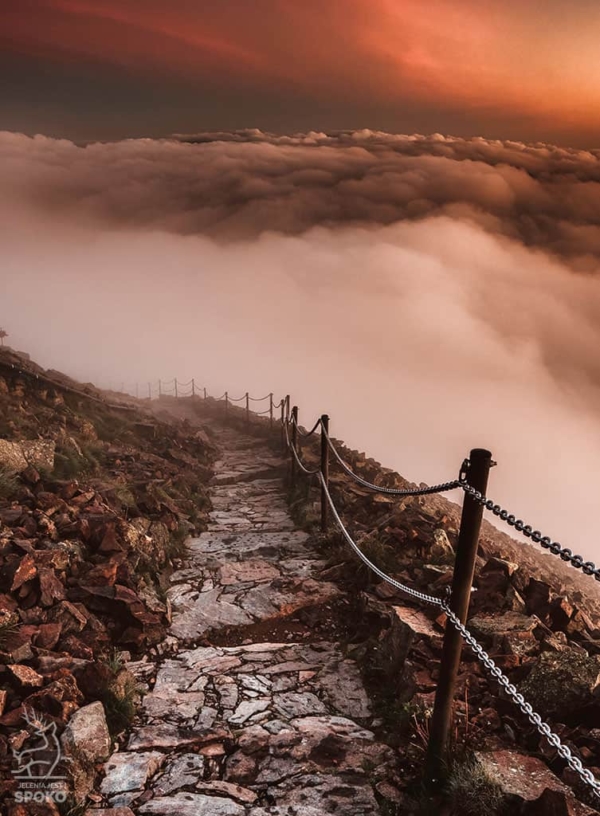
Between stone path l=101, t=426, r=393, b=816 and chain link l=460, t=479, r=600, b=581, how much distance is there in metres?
2.01

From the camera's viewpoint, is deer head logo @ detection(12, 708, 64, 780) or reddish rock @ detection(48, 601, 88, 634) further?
reddish rock @ detection(48, 601, 88, 634)

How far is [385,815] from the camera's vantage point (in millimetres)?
2773

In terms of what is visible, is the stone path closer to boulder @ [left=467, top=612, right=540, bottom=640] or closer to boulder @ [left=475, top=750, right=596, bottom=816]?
boulder @ [left=475, top=750, right=596, bottom=816]

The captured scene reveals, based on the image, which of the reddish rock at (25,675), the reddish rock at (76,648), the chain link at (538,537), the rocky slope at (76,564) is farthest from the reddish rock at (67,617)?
the chain link at (538,537)

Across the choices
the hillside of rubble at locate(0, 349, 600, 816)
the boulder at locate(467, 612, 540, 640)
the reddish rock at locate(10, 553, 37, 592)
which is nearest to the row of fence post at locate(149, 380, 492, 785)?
the hillside of rubble at locate(0, 349, 600, 816)

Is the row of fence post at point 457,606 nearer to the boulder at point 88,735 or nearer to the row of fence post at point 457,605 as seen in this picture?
the row of fence post at point 457,605

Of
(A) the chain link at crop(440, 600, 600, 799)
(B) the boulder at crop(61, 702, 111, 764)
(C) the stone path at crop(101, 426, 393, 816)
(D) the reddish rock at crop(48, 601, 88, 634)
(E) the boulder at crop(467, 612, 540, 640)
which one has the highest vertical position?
(A) the chain link at crop(440, 600, 600, 799)

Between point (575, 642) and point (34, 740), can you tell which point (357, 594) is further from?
point (34, 740)

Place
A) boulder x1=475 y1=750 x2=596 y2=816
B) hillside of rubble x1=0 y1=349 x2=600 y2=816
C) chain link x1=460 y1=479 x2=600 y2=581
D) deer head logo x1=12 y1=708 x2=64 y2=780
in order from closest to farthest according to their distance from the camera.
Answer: chain link x1=460 y1=479 x2=600 y2=581 → boulder x1=475 y1=750 x2=596 y2=816 → deer head logo x1=12 y1=708 x2=64 y2=780 → hillside of rubble x1=0 y1=349 x2=600 y2=816

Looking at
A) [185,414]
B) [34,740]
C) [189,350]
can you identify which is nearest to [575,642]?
[34,740]
